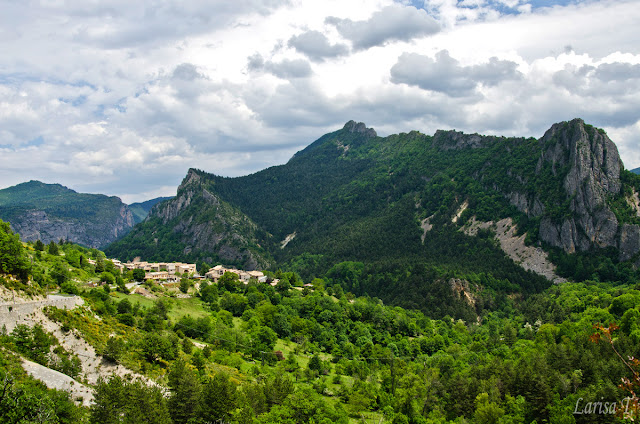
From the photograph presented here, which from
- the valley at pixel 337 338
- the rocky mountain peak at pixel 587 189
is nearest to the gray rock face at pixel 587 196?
the rocky mountain peak at pixel 587 189

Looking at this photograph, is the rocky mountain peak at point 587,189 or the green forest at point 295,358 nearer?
the green forest at point 295,358

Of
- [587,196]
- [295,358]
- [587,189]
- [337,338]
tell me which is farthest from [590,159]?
[295,358]

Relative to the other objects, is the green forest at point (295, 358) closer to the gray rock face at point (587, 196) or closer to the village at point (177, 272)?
the village at point (177, 272)

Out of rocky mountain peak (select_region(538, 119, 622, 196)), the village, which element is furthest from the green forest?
rocky mountain peak (select_region(538, 119, 622, 196))

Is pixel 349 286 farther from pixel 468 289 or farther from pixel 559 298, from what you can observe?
pixel 559 298

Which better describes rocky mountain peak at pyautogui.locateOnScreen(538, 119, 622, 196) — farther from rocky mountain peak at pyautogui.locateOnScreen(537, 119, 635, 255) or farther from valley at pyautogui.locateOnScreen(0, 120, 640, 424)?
valley at pyautogui.locateOnScreen(0, 120, 640, 424)

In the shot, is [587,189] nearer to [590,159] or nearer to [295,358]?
[590,159]

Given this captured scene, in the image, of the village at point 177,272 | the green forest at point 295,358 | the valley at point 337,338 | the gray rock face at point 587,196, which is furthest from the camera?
the gray rock face at point 587,196

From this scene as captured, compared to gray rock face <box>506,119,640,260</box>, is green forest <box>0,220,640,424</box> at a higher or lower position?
lower

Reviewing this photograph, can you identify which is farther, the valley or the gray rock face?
the gray rock face

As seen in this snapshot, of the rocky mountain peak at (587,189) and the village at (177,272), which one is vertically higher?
the rocky mountain peak at (587,189)

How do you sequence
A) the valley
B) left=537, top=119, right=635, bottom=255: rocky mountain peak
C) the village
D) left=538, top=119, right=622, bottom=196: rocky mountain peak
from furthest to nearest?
left=538, top=119, right=622, bottom=196: rocky mountain peak, left=537, top=119, right=635, bottom=255: rocky mountain peak, the village, the valley

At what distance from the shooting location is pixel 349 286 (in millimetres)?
183375

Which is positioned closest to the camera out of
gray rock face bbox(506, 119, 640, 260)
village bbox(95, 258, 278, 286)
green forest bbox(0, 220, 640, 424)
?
green forest bbox(0, 220, 640, 424)
